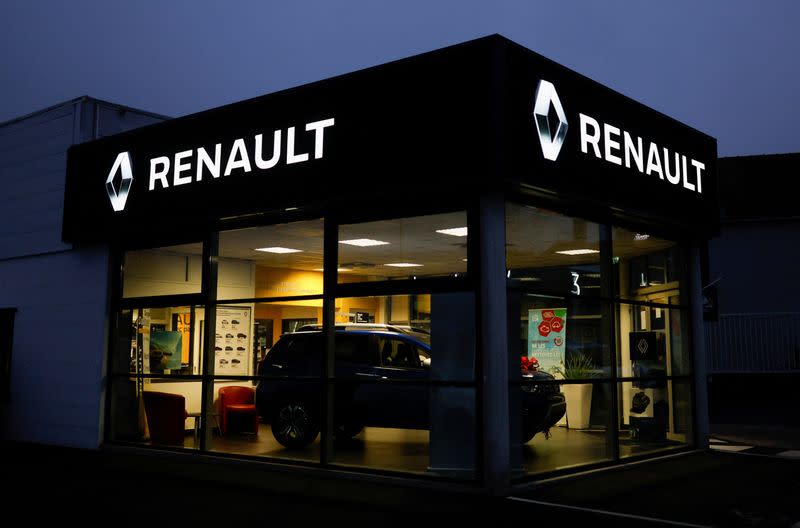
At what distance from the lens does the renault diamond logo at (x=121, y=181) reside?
12.0 m

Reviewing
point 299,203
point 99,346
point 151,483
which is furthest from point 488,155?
point 99,346

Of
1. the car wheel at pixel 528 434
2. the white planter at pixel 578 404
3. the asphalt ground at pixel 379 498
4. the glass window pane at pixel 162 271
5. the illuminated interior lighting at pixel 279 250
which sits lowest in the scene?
the asphalt ground at pixel 379 498

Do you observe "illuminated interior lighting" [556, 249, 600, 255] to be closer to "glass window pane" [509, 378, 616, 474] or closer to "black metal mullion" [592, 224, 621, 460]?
"black metal mullion" [592, 224, 621, 460]

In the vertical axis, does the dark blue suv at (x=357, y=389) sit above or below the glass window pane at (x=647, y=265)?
below

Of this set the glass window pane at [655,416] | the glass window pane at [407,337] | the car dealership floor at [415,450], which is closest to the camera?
the glass window pane at [407,337]

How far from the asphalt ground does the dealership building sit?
0.47 m

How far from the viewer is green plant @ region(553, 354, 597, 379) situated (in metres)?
10.5

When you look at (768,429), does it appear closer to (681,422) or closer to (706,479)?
(681,422)

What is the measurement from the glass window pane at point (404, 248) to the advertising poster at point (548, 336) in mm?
1346

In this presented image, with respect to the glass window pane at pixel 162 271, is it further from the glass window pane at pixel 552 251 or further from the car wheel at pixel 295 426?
the glass window pane at pixel 552 251

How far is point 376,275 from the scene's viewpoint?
32.1ft

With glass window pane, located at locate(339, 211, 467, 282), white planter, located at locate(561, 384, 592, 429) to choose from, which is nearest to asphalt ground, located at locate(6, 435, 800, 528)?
white planter, located at locate(561, 384, 592, 429)

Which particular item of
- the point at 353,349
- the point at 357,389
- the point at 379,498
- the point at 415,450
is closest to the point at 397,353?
the point at 353,349

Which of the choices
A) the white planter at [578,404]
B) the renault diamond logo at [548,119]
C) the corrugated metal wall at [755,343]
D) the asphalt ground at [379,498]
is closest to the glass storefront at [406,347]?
the white planter at [578,404]
